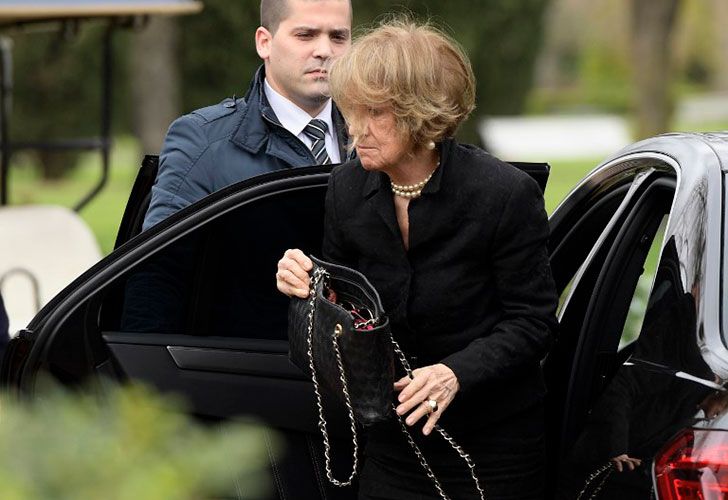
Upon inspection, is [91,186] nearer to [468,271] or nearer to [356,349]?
[468,271]

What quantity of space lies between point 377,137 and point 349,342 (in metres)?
0.40

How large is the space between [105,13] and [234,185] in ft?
21.7

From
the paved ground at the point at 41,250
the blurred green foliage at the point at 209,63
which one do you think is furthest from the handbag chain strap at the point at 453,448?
the blurred green foliage at the point at 209,63

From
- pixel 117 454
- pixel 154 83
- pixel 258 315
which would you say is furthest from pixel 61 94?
pixel 117 454

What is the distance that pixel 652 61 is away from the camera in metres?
28.2

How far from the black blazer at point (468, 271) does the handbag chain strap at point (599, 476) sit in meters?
0.21

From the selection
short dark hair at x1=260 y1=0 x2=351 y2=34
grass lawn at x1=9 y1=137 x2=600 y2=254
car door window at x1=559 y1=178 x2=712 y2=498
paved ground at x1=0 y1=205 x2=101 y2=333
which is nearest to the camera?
car door window at x1=559 y1=178 x2=712 y2=498

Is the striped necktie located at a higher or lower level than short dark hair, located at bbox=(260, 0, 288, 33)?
lower

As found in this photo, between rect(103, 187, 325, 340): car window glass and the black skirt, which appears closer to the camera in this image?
the black skirt

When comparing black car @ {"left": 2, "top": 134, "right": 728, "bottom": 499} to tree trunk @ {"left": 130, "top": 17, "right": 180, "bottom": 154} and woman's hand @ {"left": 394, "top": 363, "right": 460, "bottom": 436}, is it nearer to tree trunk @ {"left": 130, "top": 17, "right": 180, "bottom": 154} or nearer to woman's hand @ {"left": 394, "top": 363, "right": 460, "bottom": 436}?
woman's hand @ {"left": 394, "top": 363, "right": 460, "bottom": 436}

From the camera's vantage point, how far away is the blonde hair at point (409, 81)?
3006 millimetres

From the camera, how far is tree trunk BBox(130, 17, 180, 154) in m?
25.2

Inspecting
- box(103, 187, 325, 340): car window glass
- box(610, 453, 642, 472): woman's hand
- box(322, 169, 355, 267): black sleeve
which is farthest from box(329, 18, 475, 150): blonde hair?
box(610, 453, 642, 472): woman's hand

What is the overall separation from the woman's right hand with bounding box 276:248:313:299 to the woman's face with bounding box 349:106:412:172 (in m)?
0.22
